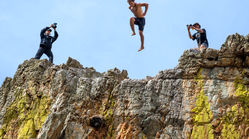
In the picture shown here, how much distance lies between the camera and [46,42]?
18750 mm

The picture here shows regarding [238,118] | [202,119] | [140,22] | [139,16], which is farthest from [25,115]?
[238,118]

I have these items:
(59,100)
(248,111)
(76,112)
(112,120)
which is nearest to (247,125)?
(248,111)

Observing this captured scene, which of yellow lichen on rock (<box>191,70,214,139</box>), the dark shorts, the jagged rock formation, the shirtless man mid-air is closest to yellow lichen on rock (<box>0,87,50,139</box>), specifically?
the jagged rock formation

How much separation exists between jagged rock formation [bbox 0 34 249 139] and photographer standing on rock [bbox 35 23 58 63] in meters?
3.27

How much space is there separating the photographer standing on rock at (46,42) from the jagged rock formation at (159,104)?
3271mm

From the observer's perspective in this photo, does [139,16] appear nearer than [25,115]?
No

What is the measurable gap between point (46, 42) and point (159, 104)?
7879 millimetres

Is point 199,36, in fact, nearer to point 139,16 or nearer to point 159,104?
point 139,16

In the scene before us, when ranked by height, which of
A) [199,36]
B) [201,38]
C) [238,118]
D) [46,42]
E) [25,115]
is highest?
[46,42]

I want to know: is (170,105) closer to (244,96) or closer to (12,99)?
(244,96)

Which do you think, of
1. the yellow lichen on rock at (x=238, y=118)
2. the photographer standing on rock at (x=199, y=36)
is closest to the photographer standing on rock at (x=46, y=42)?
the photographer standing on rock at (x=199, y=36)

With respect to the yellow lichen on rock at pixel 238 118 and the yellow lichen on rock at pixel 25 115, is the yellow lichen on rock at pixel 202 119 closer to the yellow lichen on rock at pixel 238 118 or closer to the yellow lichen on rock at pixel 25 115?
the yellow lichen on rock at pixel 238 118

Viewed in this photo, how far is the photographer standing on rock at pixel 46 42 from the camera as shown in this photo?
1869cm

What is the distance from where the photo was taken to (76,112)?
14594 mm
